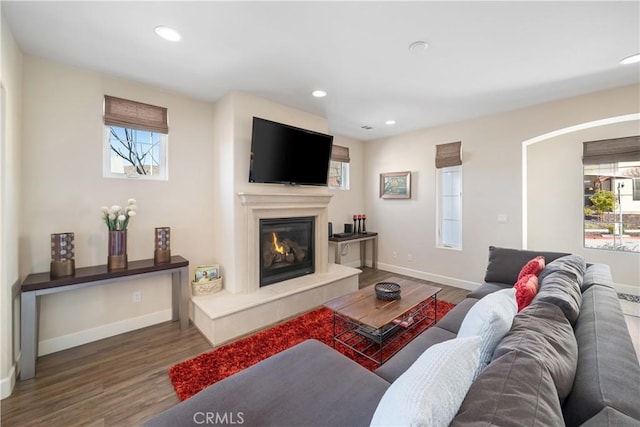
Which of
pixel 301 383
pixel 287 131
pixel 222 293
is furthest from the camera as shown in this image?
pixel 287 131

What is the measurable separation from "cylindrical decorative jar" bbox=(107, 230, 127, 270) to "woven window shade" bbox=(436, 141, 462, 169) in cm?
441

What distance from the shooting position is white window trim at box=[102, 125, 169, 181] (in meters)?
2.64

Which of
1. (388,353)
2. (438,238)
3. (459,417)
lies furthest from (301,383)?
(438,238)

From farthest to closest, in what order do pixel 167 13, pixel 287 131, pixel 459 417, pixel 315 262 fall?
pixel 315 262, pixel 287 131, pixel 167 13, pixel 459 417

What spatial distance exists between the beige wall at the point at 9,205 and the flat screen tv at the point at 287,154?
6.06 ft

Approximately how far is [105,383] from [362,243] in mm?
4315

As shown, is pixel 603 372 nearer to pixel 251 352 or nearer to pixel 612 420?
pixel 612 420

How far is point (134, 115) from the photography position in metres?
2.74

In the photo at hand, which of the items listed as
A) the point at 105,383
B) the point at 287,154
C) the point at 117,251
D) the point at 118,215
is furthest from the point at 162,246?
the point at 287,154

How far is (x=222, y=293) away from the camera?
301 cm

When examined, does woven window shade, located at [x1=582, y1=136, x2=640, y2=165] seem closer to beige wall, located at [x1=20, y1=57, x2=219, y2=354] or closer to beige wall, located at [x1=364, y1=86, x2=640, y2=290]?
beige wall, located at [x1=364, y1=86, x2=640, y2=290]

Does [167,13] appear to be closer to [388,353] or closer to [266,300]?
[266,300]

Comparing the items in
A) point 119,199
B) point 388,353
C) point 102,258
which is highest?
point 119,199

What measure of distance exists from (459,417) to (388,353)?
5.69ft
